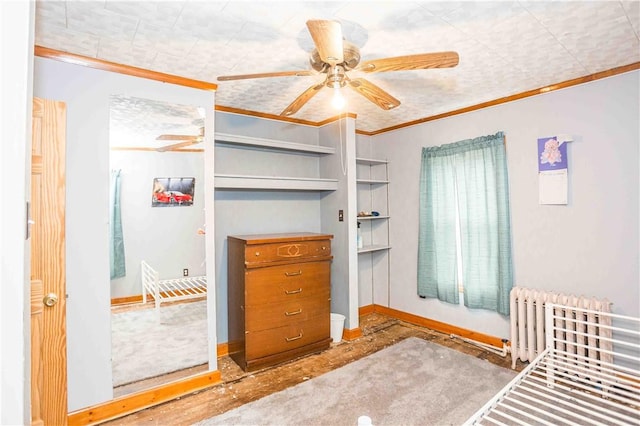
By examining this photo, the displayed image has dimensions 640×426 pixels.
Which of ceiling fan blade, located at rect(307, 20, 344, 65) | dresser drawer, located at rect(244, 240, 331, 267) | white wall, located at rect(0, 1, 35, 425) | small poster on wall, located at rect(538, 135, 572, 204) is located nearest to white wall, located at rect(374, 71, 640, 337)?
small poster on wall, located at rect(538, 135, 572, 204)

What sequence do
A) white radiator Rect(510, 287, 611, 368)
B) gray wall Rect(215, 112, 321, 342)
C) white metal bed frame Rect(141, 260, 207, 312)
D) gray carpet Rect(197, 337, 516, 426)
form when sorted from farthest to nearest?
gray wall Rect(215, 112, 321, 342) → white radiator Rect(510, 287, 611, 368) → white metal bed frame Rect(141, 260, 207, 312) → gray carpet Rect(197, 337, 516, 426)

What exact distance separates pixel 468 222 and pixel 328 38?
8.23 ft

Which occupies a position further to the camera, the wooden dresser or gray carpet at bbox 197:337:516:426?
the wooden dresser

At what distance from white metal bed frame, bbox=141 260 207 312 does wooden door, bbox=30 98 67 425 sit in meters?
0.49

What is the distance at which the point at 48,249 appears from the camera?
1.88 metres

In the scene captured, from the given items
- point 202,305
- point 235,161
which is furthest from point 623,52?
point 202,305

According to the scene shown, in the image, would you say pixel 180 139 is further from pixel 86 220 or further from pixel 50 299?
pixel 50 299

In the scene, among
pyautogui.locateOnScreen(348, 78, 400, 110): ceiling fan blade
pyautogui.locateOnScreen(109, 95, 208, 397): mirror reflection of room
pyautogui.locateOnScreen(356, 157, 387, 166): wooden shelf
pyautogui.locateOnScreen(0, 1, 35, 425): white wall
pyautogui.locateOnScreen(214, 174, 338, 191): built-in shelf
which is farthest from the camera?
pyautogui.locateOnScreen(356, 157, 387, 166): wooden shelf

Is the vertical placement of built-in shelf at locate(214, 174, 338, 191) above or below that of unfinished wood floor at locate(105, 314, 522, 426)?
above

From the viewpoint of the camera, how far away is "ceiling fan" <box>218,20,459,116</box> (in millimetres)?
1452

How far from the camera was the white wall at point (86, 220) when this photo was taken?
80.6 inches

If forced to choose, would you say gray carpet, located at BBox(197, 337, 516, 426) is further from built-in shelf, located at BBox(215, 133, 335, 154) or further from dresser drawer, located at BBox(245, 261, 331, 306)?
built-in shelf, located at BBox(215, 133, 335, 154)

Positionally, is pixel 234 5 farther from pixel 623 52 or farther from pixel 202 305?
pixel 623 52

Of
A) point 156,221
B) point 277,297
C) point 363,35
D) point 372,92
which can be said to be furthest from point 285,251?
point 363,35
